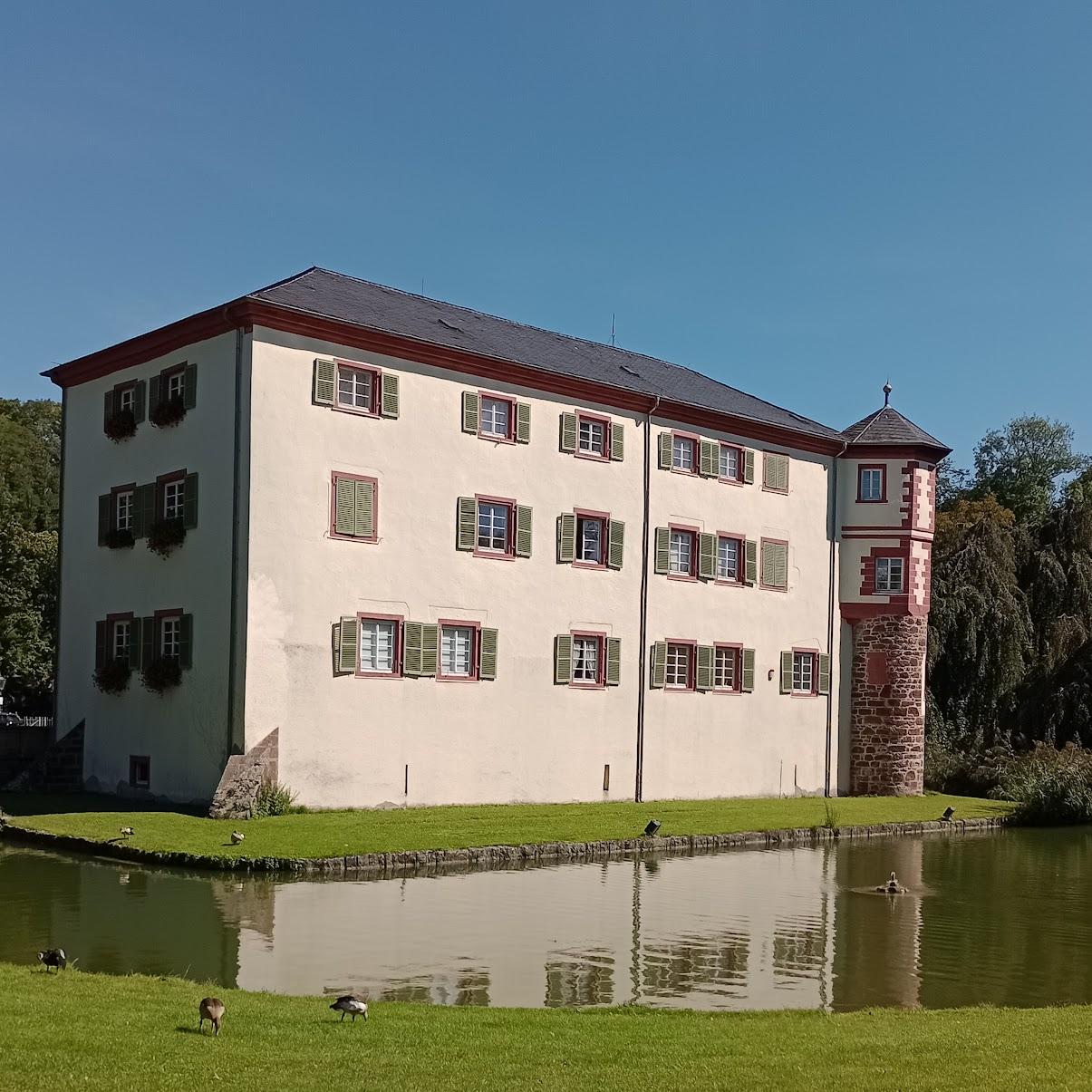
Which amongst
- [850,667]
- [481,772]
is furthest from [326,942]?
[850,667]

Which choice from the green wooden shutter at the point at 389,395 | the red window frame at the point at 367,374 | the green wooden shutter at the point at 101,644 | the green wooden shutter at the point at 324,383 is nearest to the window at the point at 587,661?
the green wooden shutter at the point at 389,395

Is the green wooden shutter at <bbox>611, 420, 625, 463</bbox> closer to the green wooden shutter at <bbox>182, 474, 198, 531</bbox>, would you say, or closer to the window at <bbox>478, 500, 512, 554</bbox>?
the window at <bbox>478, 500, 512, 554</bbox>

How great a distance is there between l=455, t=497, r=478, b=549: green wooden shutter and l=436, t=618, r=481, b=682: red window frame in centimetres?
150

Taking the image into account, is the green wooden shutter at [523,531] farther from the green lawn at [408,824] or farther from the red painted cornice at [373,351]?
the green lawn at [408,824]

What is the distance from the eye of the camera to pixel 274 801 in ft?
82.4

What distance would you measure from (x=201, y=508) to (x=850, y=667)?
18.0m

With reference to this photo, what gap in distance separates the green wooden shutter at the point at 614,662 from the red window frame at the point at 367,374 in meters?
7.61

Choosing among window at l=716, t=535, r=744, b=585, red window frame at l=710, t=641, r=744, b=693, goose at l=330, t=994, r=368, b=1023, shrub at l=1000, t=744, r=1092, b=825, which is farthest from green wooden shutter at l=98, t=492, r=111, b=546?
goose at l=330, t=994, r=368, b=1023

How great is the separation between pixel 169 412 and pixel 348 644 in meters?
5.74

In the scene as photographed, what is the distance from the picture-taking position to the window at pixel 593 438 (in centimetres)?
3148

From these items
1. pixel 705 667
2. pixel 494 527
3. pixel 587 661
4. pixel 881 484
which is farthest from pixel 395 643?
pixel 881 484

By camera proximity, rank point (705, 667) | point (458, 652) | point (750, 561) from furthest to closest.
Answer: point (750, 561), point (705, 667), point (458, 652)

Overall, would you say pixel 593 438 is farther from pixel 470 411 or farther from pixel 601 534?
pixel 470 411

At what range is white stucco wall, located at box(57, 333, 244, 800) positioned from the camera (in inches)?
1029
